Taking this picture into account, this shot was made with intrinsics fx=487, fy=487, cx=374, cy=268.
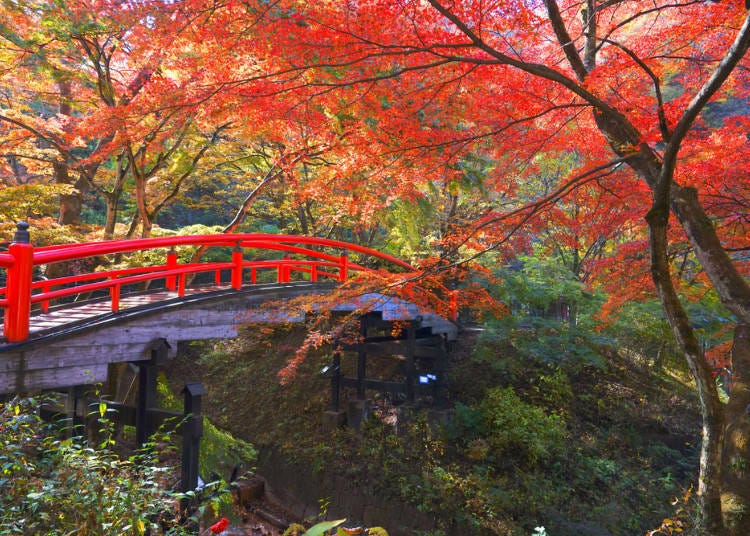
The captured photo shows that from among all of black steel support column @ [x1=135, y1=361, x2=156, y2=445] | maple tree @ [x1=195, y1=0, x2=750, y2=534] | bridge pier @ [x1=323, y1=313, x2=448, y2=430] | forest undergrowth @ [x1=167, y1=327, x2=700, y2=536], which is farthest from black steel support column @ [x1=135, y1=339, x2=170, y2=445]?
bridge pier @ [x1=323, y1=313, x2=448, y2=430]

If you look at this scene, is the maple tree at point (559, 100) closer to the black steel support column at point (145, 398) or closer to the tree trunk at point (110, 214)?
the black steel support column at point (145, 398)

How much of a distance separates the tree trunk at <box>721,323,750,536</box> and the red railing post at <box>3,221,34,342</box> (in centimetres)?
655

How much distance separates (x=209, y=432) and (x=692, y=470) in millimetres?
9199

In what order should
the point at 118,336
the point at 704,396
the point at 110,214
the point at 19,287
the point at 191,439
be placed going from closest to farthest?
the point at 19,287, the point at 704,396, the point at 118,336, the point at 191,439, the point at 110,214

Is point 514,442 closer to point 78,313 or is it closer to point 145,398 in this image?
point 145,398

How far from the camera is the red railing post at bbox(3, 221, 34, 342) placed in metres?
3.86

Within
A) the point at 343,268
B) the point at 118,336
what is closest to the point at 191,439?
the point at 118,336

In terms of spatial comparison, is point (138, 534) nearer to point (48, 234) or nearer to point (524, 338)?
point (48, 234)

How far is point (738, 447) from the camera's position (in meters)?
4.95

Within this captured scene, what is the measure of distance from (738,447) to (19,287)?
6.82m

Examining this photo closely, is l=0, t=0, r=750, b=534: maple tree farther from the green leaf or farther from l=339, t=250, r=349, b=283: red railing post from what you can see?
the green leaf

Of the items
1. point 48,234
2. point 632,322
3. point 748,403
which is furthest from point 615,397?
point 48,234

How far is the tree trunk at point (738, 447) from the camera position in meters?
4.61

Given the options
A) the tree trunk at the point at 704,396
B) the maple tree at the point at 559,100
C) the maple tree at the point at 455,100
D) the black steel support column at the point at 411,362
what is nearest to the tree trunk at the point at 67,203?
the maple tree at the point at 455,100
